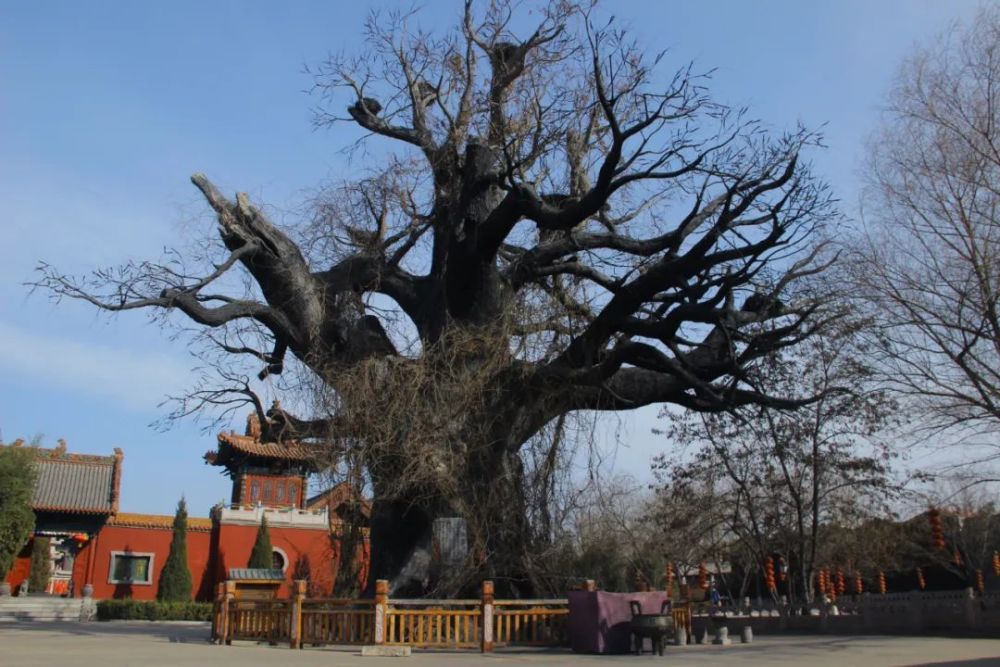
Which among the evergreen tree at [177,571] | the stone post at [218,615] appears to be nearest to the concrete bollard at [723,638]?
the stone post at [218,615]

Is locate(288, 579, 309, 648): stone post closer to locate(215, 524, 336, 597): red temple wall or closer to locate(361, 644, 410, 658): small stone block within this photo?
locate(361, 644, 410, 658): small stone block

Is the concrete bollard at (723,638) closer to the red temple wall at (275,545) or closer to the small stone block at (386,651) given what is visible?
the small stone block at (386,651)

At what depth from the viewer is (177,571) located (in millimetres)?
29016

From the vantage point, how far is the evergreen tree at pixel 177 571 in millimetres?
28703

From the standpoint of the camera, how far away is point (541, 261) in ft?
41.3

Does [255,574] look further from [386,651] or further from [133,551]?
[133,551]

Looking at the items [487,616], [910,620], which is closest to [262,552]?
[910,620]

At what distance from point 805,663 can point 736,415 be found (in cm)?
427

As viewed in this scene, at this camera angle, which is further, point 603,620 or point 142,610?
point 142,610

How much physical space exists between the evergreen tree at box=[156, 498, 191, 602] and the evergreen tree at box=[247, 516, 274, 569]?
2146 millimetres

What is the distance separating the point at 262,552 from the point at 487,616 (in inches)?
845

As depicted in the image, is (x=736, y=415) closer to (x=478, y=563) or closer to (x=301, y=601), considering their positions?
(x=478, y=563)

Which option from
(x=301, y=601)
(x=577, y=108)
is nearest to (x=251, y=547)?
(x=301, y=601)

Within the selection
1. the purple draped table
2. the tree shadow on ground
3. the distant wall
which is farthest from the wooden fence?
the distant wall
